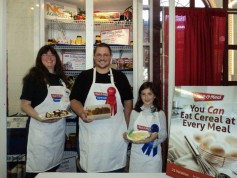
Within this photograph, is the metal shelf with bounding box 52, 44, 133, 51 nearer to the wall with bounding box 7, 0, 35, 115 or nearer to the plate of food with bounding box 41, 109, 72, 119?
the wall with bounding box 7, 0, 35, 115

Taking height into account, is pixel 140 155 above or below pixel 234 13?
below

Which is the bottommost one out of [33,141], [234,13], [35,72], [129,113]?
[33,141]

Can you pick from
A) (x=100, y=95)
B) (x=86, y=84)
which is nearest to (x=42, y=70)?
(x=86, y=84)

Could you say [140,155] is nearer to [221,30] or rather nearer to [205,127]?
[205,127]

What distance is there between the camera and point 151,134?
6.99 ft

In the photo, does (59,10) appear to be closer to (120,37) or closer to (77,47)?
(77,47)

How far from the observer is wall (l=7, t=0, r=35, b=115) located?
10.2ft

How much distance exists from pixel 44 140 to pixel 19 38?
1567 millimetres

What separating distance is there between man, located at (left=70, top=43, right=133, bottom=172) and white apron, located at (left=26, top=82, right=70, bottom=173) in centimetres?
20

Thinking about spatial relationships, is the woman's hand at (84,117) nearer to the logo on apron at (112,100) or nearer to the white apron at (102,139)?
the white apron at (102,139)

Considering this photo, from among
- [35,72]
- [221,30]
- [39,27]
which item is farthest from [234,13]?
[35,72]

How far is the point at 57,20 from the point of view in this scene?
3186 millimetres

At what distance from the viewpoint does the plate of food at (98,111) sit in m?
2.13

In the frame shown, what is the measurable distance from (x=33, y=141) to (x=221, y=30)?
2.83m
